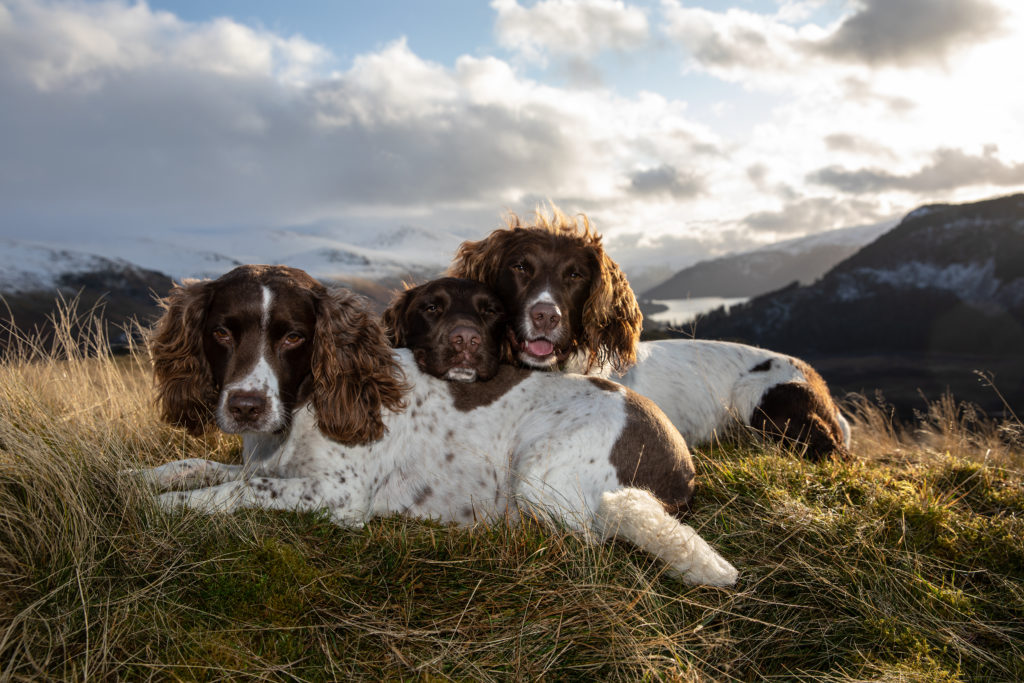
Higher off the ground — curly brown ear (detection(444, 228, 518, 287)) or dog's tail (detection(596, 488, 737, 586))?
curly brown ear (detection(444, 228, 518, 287))

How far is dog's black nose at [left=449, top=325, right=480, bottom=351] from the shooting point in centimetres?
407

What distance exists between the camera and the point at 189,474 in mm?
3500

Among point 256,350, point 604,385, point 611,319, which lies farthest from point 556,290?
point 256,350

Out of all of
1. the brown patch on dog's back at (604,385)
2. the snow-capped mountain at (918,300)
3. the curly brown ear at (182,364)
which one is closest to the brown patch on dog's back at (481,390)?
the brown patch on dog's back at (604,385)

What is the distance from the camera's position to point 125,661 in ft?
7.33

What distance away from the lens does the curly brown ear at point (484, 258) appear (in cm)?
500

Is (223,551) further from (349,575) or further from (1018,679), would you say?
(1018,679)

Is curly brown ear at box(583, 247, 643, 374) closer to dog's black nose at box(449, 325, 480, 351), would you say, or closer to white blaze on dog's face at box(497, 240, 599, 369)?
white blaze on dog's face at box(497, 240, 599, 369)

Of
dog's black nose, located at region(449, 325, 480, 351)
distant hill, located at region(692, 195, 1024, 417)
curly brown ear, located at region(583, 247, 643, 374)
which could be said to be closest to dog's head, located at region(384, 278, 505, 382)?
dog's black nose, located at region(449, 325, 480, 351)

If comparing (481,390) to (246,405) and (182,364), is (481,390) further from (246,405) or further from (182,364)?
(182,364)

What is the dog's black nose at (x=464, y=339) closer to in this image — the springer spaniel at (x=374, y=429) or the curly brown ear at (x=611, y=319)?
the springer spaniel at (x=374, y=429)

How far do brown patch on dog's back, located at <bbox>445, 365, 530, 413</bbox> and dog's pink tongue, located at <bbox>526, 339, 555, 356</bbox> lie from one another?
192 millimetres

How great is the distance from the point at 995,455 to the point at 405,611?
18.3 ft

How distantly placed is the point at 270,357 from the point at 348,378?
468mm
